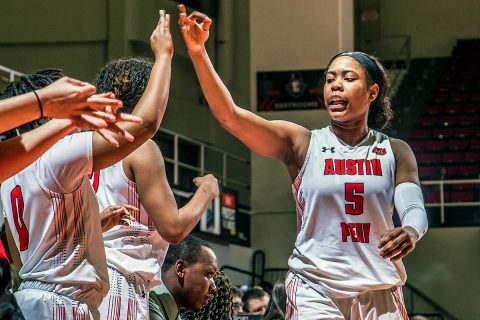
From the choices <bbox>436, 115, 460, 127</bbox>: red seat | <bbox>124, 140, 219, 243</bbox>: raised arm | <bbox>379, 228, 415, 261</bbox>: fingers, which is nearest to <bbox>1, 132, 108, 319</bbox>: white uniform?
<bbox>124, 140, 219, 243</bbox>: raised arm

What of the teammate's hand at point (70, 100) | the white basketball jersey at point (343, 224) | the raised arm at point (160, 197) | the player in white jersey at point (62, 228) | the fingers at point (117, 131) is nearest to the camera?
the teammate's hand at point (70, 100)

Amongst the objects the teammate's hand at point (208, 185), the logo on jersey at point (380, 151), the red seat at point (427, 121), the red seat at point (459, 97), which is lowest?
the red seat at point (427, 121)

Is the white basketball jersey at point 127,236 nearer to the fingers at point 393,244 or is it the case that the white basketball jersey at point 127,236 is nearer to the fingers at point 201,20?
the fingers at point 201,20

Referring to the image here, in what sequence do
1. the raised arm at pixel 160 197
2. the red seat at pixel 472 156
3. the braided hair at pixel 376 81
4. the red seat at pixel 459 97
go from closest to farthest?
the raised arm at pixel 160 197 → the braided hair at pixel 376 81 → the red seat at pixel 472 156 → the red seat at pixel 459 97

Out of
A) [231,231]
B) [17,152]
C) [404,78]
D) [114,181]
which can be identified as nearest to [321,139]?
[114,181]

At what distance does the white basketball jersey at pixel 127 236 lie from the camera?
4293 mm

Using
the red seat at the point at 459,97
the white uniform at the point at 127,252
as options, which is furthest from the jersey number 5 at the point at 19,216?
the red seat at the point at 459,97

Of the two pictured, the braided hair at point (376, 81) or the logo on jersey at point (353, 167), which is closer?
the logo on jersey at point (353, 167)

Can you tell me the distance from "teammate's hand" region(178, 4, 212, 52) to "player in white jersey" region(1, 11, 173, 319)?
1.32 feet

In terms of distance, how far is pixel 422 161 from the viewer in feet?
62.8

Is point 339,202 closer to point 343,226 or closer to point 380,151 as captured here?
point 343,226

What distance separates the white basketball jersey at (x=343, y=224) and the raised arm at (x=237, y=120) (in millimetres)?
111

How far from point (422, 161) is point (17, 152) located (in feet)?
53.9

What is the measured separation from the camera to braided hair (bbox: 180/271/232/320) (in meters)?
5.70
